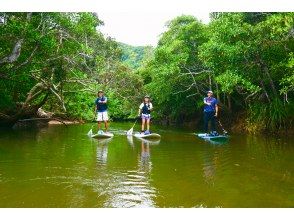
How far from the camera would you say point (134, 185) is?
6.45 meters

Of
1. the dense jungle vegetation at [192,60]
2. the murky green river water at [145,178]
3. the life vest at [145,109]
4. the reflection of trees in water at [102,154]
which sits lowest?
the reflection of trees in water at [102,154]

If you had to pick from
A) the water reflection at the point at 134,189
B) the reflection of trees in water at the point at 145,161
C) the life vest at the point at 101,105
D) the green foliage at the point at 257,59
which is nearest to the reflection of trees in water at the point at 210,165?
the water reflection at the point at 134,189

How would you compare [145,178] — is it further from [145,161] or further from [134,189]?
[145,161]

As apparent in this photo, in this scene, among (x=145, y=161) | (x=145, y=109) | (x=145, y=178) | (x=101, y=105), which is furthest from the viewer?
(x=101, y=105)

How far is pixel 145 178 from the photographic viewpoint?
7.06m

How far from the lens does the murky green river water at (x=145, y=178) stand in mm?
5441

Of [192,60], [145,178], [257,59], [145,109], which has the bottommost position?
[145,178]

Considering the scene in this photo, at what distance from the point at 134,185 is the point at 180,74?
57.1 ft

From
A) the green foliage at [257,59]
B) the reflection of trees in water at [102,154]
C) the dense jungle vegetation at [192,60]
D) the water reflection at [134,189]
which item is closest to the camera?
the water reflection at [134,189]

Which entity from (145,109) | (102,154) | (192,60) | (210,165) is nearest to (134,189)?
(210,165)

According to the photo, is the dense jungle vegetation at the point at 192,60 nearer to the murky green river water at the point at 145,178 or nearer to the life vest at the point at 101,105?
the life vest at the point at 101,105

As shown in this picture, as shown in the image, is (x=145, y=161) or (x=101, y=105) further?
(x=101, y=105)

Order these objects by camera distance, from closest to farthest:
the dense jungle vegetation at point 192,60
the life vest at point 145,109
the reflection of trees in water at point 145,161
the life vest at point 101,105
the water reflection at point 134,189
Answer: the water reflection at point 134,189 < the reflection of trees in water at point 145,161 < the dense jungle vegetation at point 192,60 < the life vest at point 145,109 < the life vest at point 101,105

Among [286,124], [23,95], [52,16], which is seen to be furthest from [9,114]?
[286,124]
